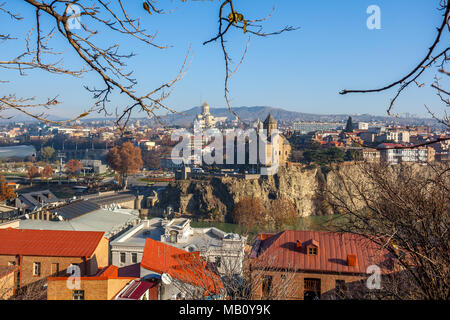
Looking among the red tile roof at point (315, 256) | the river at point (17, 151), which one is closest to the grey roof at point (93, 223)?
the red tile roof at point (315, 256)

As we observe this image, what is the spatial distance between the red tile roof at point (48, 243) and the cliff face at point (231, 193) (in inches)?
382

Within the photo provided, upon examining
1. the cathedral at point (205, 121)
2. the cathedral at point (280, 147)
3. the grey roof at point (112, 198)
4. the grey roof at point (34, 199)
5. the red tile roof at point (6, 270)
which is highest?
the cathedral at point (205, 121)

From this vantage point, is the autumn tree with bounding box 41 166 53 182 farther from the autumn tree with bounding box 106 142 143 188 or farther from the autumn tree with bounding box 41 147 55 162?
the autumn tree with bounding box 41 147 55 162

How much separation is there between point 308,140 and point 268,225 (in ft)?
36.7

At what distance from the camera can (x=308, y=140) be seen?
23.8 meters

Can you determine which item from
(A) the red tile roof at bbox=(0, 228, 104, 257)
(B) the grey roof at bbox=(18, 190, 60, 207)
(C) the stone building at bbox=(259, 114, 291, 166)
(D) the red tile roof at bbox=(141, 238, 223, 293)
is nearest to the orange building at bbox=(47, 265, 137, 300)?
(D) the red tile roof at bbox=(141, 238, 223, 293)

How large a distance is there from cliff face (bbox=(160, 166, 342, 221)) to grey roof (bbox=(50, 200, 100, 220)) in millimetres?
6646

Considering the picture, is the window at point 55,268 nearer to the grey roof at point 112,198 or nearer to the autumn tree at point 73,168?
the grey roof at point 112,198

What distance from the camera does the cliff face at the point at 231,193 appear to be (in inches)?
647

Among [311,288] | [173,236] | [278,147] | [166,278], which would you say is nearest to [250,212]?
[278,147]

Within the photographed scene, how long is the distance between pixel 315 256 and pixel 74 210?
633 centimetres

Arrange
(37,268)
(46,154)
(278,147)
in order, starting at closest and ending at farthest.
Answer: (37,268)
(278,147)
(46,154)

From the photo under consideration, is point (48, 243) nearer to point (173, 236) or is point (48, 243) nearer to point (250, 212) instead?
point (173, 236)

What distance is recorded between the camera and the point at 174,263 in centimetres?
502
